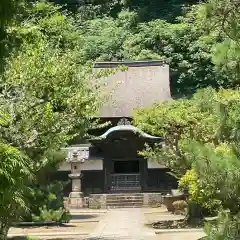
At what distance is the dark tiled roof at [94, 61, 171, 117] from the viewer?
106 ft

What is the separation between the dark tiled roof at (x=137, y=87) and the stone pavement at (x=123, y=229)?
35.2ft

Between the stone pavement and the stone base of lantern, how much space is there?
17.5ft

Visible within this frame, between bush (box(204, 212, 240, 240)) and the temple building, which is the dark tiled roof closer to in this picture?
the temple building

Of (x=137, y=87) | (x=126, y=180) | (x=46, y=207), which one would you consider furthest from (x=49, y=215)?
(x=137, y=87)

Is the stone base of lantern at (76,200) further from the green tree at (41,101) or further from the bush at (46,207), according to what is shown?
the green tree at (41,101)

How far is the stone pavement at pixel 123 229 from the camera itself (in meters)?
15.1

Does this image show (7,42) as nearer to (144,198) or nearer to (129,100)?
(144,198)

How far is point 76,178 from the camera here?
2797 centimetres

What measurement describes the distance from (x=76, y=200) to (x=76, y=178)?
1.14 meters

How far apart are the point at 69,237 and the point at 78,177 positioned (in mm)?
12705

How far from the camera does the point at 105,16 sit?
53062 mm

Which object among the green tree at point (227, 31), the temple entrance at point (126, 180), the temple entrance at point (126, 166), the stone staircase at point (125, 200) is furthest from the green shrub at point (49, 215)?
the temple entrance at point (126, 166)

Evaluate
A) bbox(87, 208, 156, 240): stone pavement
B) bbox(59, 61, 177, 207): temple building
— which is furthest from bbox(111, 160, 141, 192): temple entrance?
bbox(87, 208, 156, 240): stone pavement

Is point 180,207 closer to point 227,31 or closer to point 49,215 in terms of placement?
point 49,215
